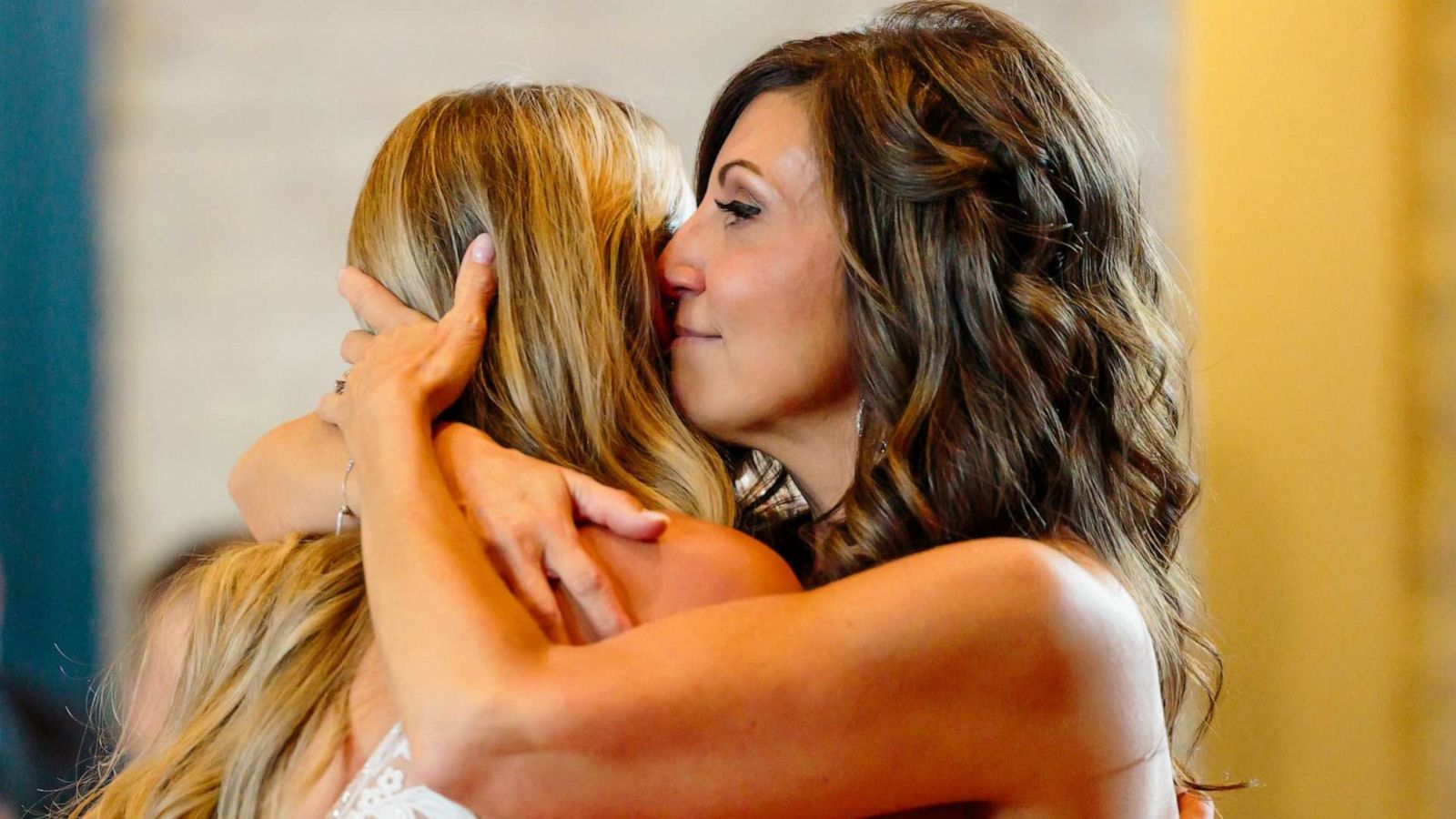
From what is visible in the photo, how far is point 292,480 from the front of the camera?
1452 mm

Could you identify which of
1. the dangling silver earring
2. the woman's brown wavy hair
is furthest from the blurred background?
the dangling silver earring

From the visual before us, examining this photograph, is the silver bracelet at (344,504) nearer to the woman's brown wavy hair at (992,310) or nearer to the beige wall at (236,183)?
the woman's brown wavy hair at (992,310)

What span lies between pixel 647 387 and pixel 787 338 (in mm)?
146

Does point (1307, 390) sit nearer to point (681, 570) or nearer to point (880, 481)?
point (880, 481)

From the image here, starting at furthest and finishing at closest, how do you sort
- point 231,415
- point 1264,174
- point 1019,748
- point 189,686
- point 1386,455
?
point 231,415 < point 1264,174 < point 1386,455 < point 189,686 < point 1019,748

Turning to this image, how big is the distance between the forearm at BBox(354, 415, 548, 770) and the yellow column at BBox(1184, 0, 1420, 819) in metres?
0.88

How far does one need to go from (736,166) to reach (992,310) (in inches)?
12.0

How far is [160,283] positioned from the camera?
274 cm

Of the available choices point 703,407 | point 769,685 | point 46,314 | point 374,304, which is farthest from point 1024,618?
point 46,314

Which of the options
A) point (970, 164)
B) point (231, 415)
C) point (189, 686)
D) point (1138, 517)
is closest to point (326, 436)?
point (189, 686)

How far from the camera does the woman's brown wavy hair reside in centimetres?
140

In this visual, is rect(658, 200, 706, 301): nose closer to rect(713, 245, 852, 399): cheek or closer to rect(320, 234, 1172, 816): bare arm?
rect(713, 245, 852, 399): cheek

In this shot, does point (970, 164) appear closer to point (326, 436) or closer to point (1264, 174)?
point (1264, 174)

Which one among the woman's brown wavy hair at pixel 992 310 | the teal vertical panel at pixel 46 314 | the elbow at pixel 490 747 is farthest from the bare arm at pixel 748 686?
the teal vertical panel at pixel 46 314
